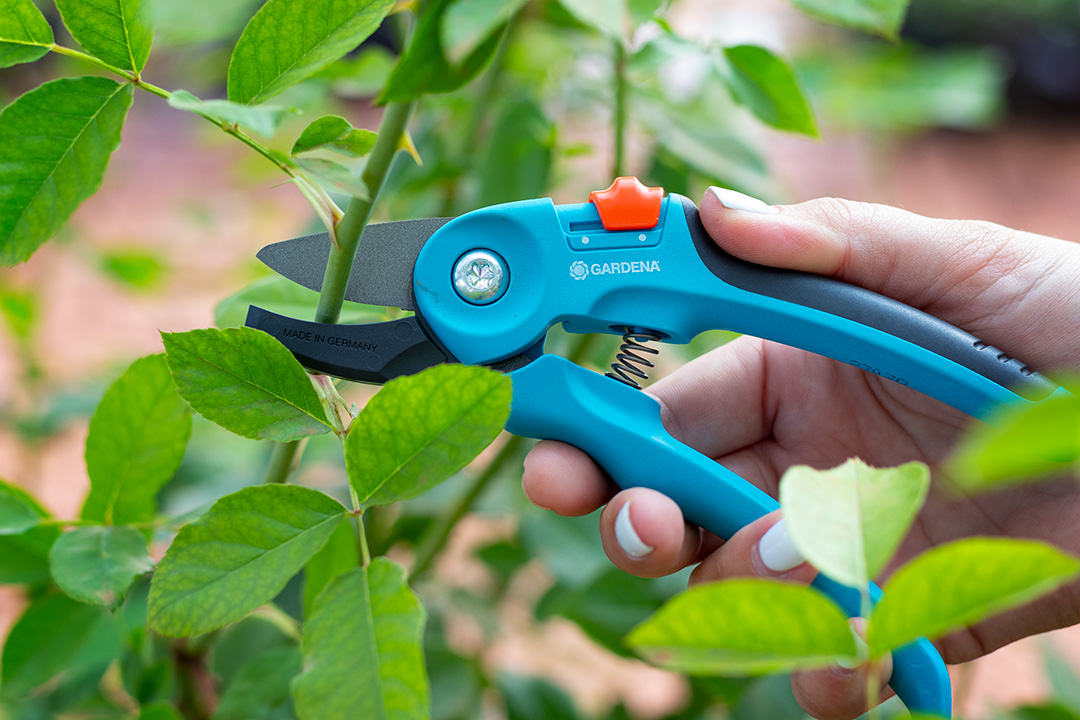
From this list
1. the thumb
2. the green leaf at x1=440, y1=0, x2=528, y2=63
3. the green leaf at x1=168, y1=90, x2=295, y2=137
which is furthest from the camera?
the thumb

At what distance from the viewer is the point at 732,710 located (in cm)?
60

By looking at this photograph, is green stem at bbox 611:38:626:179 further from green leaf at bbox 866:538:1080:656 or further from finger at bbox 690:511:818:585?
green leaf at bbox 866:538:1080:656

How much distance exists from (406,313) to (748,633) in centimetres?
29

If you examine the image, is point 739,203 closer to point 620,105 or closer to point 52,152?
point 620,105

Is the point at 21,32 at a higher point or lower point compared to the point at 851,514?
higher

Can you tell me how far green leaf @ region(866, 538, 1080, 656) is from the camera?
17cm

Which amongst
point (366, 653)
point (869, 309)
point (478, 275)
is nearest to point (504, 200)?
point (478, 275)

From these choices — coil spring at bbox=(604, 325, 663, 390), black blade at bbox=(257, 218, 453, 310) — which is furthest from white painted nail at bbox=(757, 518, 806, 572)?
black blade at bbox=(257, 218, 453, 310)

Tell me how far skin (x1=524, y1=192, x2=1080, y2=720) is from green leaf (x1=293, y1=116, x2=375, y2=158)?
0.18m

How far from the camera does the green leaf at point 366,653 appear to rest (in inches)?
9.3

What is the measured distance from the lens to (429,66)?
0.35 metres

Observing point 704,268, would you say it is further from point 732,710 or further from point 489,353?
point 732,710

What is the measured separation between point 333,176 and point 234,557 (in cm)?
14

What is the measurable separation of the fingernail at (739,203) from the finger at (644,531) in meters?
0.15
